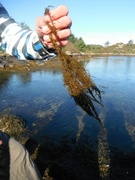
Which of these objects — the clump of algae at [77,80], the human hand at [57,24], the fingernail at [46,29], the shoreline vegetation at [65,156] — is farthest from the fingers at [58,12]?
the shoreline vegetation at [65,156]

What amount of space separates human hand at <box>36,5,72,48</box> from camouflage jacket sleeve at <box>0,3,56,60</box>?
28 cm

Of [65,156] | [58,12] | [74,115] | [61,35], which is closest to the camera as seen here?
[58,12]

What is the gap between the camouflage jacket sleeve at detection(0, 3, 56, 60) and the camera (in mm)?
3656

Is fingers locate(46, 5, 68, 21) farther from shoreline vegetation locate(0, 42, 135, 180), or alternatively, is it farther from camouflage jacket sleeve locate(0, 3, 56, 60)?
shoreline vegetation locate(0, 42, 135, 180)

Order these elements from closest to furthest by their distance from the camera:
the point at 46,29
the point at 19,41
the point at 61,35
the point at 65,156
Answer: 1. the point at 46,29
2. the point at 61,35
3. the point at 19,41
4. the point at 65,156

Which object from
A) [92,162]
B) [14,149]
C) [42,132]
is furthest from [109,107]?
[14,149]

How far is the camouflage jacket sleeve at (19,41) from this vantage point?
3.66 meters

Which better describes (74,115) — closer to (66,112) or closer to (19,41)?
(66,112)

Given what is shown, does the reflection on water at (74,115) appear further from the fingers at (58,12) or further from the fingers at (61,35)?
the fingers at (58,12)

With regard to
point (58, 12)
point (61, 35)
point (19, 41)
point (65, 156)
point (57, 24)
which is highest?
point (58, 12)

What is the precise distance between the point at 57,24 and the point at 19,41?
1101 mm

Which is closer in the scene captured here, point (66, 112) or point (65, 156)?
point (65, 156)

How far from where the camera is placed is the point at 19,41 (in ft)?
12.5

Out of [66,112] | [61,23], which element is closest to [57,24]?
[61,23]
